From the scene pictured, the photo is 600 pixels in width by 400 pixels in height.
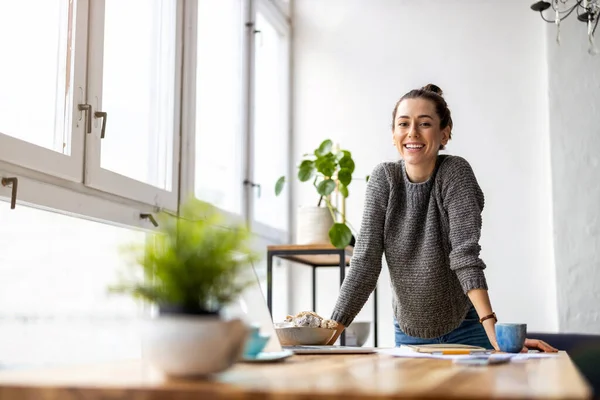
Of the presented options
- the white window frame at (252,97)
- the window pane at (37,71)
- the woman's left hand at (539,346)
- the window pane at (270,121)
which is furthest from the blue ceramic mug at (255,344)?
the window pane at (270,121)

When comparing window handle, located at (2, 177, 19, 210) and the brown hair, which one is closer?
window handle, located at (2, 177, 19, 210)

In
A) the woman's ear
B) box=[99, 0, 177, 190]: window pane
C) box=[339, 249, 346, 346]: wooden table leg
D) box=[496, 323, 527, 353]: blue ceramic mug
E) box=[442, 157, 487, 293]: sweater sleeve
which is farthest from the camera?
box=[339, 249, 346, 346]: wooden table leg

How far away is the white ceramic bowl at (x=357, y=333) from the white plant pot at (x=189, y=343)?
105 inches

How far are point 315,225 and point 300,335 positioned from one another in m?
1.72

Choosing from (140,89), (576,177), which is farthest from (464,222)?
(576,177)

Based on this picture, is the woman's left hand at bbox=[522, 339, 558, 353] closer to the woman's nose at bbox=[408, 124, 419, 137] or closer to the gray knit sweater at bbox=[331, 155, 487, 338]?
the gray knit sweater at bbox=[331, 155, 487, 338]

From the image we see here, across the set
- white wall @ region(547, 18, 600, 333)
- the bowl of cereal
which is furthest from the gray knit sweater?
white wall @ region(547, 18, 600, 333)

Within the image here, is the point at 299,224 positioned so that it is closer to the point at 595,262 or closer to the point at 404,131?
the point at 404,131

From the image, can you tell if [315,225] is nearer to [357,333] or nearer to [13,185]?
[357,333]

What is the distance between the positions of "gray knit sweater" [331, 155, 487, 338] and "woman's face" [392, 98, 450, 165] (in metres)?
0.05

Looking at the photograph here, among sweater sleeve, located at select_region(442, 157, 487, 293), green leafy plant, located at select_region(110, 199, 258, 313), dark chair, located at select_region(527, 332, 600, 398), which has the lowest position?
dark chair, located at select_region(527, 332, 600, 398)

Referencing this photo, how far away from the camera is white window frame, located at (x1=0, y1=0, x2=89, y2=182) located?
2066mm

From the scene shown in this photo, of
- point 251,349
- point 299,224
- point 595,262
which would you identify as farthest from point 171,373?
point 595,262

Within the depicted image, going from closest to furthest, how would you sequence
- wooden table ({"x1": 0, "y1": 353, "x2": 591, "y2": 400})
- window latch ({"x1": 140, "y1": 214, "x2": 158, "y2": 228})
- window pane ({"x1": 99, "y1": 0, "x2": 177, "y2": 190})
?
wooden table ({"x1": 0, "y1": 353, "x2": 591, "y2": 400}) < window pane ({"x1": 99, "y1": 0, "x2": 177, "y2": 190}) < window latch ({"x1": 140, "y1": 214, "x2": 158, "y2": 228})
